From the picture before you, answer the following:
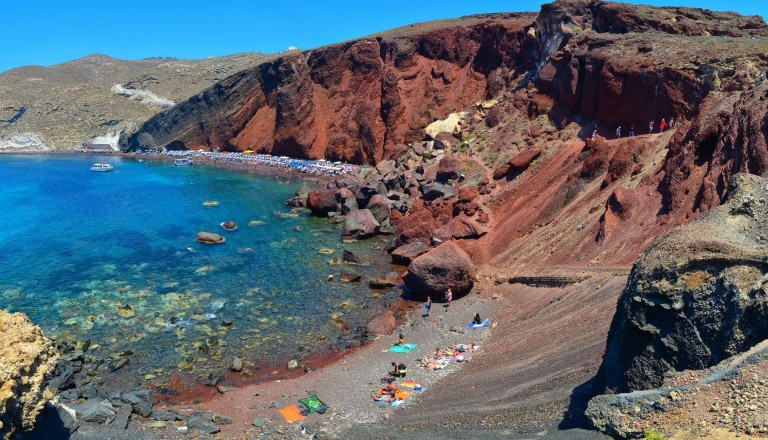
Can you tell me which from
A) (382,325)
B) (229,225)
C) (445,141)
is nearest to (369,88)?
(445,141)

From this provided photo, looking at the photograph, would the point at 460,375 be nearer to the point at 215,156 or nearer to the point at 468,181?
the point at 468,181

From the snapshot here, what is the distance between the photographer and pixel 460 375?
73.0 ft

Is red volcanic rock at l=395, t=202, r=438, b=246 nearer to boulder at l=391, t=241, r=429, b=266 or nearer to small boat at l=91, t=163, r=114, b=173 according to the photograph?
boulder at l=391, t=241, r=429, b=266

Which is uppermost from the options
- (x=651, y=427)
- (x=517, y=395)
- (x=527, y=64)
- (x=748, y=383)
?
(x=527, y=64)

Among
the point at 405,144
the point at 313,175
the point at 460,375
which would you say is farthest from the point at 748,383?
the point at 313,175

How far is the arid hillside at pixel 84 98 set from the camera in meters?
130

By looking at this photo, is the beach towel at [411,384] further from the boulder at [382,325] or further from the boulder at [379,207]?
the boulder at [379,207]

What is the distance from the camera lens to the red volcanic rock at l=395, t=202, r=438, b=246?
4056 cm

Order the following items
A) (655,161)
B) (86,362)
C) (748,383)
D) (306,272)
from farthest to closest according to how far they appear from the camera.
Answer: (306,272) < (655,161) < (86,362) < (748,383)

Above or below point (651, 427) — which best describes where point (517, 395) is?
below

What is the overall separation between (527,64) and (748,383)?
5858 cm

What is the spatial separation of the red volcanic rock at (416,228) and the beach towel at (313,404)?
20083 millimetres

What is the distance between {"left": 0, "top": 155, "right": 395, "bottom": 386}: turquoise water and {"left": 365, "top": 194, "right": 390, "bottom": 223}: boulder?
14.0 ft

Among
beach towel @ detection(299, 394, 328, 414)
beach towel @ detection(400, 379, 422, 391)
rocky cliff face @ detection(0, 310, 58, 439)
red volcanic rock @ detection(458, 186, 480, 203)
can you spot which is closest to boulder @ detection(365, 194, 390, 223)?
red volcanic rock @ detection(458, 186, 480, 203)
